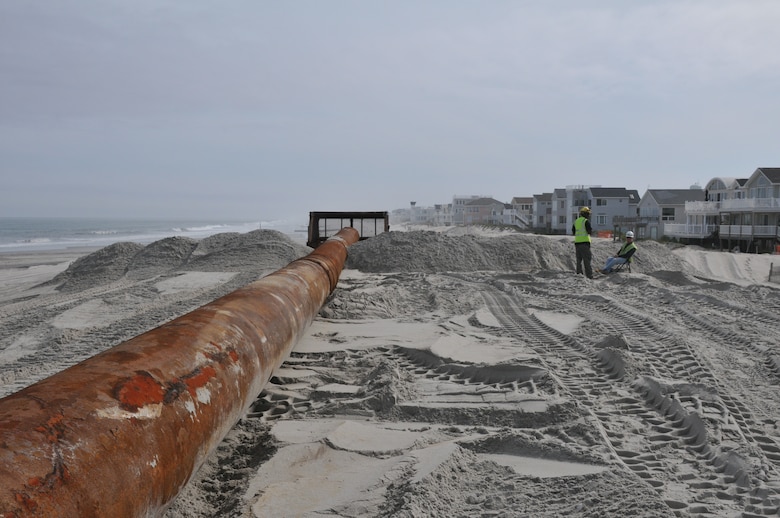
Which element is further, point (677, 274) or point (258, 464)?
point (677, 274)

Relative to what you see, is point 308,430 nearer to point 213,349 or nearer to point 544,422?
point 213,349

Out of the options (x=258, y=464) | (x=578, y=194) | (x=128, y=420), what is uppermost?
(x=578, y=194)

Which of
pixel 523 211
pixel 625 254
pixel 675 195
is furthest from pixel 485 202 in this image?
pixel 625 254

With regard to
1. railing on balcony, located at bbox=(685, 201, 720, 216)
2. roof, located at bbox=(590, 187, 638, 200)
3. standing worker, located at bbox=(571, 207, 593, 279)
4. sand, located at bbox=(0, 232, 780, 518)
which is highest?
roof, located at bbox=(590, 187, 638, 200)

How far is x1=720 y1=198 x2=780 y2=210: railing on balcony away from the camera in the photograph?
3969cm

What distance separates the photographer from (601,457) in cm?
335

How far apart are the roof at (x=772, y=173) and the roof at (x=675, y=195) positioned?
12.9m

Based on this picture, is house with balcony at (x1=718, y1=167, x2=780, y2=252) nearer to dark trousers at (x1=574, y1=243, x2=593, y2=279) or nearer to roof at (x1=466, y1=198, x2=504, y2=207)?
dark trousers at (x1=574, y1=243, x2=593, y2=279)

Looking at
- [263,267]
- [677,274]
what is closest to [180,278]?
[263,267]

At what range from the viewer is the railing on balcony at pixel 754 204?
39688 millimetres

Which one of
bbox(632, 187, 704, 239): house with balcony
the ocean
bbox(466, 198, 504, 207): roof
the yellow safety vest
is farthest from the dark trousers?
bbox(466, 198, 504, 207): roof

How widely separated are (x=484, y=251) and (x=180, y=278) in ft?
26.4

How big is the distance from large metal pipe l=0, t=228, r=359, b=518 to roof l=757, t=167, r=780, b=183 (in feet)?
154

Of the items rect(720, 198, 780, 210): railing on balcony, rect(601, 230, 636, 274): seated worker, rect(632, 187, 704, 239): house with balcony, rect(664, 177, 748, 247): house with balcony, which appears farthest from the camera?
rect(632, 187, 704, 239): house with balcony
